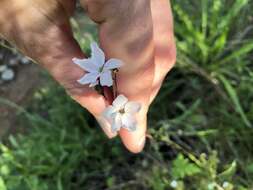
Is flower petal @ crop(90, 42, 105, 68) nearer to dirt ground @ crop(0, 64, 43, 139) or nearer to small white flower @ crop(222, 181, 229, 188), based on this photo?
small white flower @ crop(222, 181, 229, 188)

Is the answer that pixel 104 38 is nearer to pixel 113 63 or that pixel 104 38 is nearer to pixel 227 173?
pixel 113 63

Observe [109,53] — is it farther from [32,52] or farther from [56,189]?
[56,189]

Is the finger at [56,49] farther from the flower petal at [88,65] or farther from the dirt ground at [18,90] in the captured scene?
the dirt ground at [18,90]

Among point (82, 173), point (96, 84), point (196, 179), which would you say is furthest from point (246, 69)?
point (96, 84)

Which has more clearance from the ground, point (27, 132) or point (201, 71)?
point (201, 71)

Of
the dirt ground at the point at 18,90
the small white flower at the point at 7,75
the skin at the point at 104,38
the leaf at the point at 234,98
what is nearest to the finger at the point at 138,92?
the skin at the point at 104,38

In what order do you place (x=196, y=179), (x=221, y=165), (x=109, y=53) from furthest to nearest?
(x=221, y=165)
(x=196, y=179)
(x=109, y=53)
